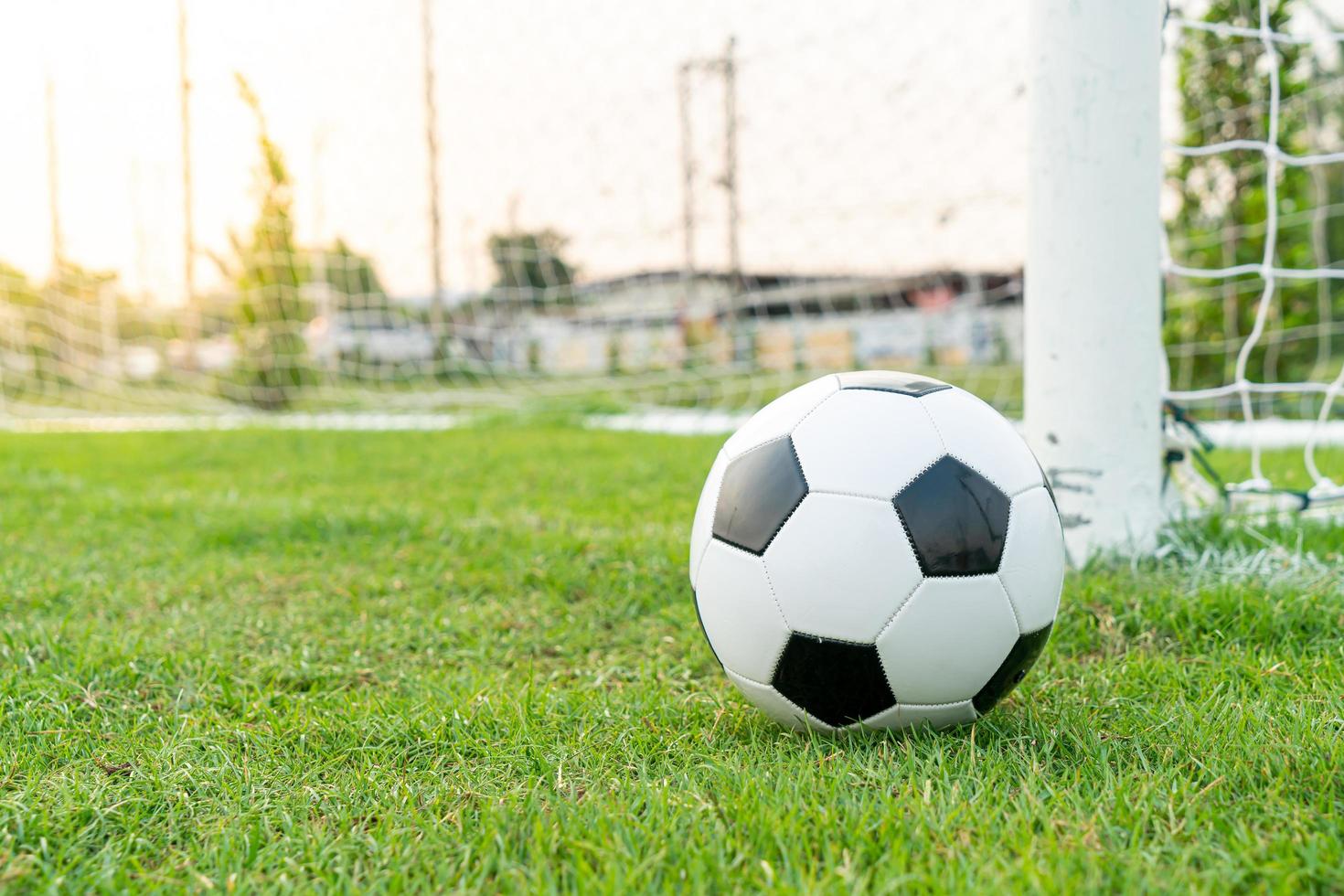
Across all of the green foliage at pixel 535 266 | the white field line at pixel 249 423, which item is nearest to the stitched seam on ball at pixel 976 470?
the white field line at pixel 249 423

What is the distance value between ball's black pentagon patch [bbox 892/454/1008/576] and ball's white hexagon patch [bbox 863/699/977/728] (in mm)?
225

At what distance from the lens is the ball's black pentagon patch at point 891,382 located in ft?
5.43

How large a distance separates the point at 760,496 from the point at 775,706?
351mm

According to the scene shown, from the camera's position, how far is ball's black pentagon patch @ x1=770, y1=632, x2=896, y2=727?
4.86 feet

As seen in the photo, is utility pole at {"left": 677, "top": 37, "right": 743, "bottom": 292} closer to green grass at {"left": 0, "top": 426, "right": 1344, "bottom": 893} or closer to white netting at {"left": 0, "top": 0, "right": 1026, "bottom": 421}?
white netting at {"left": 0, "top": 0, "right": 1026, "bottom": 421}

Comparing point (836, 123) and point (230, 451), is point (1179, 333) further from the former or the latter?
point (230, 451)

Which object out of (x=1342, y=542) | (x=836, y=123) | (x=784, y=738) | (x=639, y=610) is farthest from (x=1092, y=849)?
(x=836, y=123)

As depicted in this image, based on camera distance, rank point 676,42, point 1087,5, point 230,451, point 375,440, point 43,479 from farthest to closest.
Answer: point 676,42 < point 375,440 < point 230,451 < point 43,479 < point 1087,5

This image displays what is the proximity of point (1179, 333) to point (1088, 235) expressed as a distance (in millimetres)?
6139

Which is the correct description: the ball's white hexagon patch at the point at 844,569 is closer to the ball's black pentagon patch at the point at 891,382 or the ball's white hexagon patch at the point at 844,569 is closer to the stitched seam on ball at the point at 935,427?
the stitched seam on ball at the point at 935,427

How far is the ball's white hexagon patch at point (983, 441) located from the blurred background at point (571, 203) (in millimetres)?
5454

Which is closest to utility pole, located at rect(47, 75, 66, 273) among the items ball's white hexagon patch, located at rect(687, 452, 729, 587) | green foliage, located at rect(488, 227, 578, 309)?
green foliage, located at rect(488, 227, 578, 309)

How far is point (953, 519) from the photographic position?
148cm

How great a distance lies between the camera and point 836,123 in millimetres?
7824
